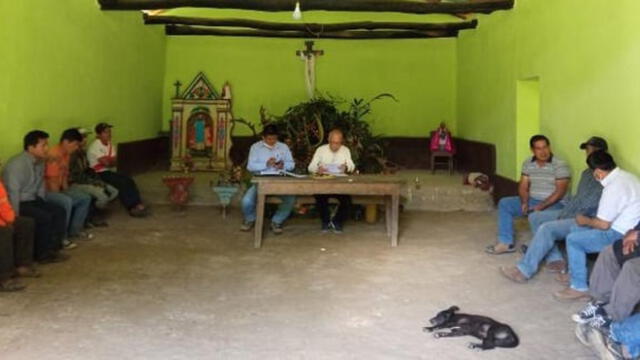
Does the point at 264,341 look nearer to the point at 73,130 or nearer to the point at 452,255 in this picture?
the point at 452,255

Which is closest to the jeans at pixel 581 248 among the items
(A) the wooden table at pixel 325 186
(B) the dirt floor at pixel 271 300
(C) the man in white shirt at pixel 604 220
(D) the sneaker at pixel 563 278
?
(C) the man in white shirt at pixel 604 220

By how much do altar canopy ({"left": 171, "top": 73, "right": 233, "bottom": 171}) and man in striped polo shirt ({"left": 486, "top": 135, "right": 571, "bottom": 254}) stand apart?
578 cm

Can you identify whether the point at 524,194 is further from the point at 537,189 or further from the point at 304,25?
the point at 304,25

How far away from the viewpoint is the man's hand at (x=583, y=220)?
4321 millimetres

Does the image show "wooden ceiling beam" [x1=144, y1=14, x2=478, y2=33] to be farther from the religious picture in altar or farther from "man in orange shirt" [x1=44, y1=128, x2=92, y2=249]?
"man in orange shirt" [x1=44, y1=128, x2=92, y2=249]

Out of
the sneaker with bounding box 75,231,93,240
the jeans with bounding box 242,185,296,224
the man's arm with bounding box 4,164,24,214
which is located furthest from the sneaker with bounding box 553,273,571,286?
the sneaker with bounding box 75,231,93,240

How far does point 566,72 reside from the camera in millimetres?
5816

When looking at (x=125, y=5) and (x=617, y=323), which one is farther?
(x=125, y=5)

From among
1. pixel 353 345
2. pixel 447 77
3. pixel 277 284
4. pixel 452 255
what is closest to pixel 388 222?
pixel 452 255

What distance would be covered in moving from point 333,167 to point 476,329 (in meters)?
3.24

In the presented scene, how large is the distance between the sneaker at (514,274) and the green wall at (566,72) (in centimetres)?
117

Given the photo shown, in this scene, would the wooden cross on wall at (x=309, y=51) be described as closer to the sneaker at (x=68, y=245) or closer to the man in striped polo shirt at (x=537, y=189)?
the man in striped polo shirt at (x=537, y=189)

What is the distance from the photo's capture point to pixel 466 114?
1031 cm

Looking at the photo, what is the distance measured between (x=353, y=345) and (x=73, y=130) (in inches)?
160
